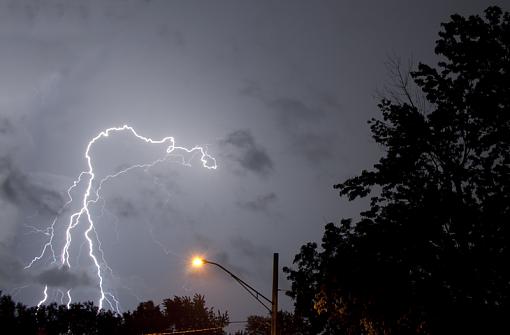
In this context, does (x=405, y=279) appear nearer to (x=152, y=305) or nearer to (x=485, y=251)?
(x=485, y=251)

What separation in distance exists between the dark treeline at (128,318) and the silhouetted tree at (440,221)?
33678 millimetres

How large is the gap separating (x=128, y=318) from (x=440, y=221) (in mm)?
48179

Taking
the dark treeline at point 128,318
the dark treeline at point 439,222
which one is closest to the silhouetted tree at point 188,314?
the dark treeline at point 128,318

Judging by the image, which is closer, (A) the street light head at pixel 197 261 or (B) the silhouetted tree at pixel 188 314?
(A) the street light head at pixel 197 261

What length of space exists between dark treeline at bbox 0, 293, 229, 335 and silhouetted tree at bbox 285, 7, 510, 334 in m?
33.7

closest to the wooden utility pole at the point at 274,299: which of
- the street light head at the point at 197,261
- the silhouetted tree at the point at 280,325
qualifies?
the street light head at the point at 197,261

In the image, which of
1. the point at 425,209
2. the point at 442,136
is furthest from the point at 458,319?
the point at 442,136

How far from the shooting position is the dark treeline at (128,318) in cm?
4712

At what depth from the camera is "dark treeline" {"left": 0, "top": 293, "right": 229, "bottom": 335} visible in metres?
47.1

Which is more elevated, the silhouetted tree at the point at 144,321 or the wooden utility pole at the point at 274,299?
the silhouetted tree at the point at 144,321

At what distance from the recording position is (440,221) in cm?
1496

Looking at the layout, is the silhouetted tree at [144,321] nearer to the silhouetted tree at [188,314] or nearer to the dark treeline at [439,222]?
the silhouetted tree at [188,314]

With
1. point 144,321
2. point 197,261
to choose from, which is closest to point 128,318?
point 144,321

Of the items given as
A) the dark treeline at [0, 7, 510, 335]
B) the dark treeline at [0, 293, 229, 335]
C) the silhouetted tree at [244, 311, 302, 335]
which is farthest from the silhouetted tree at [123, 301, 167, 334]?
the dark treeline at [0, 7, 510, 335]
